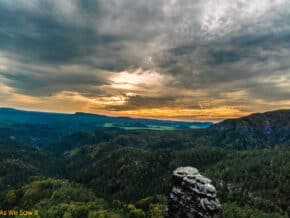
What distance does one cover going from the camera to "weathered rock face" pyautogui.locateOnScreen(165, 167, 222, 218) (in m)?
38.9

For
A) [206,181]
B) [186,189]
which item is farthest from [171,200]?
[206,181]

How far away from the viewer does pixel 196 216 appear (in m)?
38.9

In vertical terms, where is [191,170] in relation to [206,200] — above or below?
above

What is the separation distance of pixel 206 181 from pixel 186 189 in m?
2.79

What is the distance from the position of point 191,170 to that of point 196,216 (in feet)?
19.1

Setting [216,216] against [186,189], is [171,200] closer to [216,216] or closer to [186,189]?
[186,189]

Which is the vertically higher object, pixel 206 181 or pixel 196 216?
pixel 206 181

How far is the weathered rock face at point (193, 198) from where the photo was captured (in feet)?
128

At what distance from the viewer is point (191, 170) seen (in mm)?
40875

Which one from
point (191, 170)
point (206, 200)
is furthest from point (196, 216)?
point (191, 170)

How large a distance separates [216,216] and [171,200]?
6058mm

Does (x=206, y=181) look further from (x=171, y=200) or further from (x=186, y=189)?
(x=171, y=200)

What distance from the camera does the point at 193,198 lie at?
3922 cm

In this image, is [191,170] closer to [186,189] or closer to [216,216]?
[186,189]
